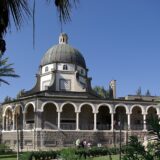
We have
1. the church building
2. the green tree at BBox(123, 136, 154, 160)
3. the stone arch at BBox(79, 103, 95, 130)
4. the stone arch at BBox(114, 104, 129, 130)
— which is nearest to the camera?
the green tree at BBox(123, 136, 154, 160)

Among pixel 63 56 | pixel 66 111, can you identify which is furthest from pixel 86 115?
pixel 63 56

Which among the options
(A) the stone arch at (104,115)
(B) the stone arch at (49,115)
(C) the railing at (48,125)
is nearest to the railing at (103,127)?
(A) the stone arch at (104,115)

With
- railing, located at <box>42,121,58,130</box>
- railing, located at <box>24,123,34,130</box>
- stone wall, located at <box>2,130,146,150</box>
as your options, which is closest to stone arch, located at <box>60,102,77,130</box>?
railing, located at <box>42,121,58,130</box>

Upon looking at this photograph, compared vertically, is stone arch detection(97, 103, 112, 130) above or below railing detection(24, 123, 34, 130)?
above

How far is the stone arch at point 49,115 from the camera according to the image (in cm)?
4703

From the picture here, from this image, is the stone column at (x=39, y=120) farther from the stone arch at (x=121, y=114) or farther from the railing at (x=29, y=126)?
the stone arch at (x=121, y=114)

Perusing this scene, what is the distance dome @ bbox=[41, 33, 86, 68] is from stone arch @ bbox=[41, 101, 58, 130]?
7.64 m

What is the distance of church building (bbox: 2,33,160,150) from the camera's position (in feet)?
153

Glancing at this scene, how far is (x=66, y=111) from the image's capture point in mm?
50094

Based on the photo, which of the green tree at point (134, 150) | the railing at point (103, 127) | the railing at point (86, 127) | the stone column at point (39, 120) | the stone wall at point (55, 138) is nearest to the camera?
the green tree at point (134, 150)

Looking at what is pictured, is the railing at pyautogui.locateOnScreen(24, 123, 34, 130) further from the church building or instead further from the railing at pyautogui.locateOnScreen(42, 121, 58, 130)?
the railing at pyautogui.locateOnScreen(42, 121, 58, 130)

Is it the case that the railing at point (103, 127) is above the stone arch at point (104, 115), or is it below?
below

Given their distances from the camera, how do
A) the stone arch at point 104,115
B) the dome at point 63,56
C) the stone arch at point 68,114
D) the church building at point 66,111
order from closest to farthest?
the church building at point 66,111 → the stone arch at point 68,114 → the stone arch at point 104,115 → the dome at point 63,56

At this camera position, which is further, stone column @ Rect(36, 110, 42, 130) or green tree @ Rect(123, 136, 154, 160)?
stone column @ Rect(36, 110, 42, 130)
